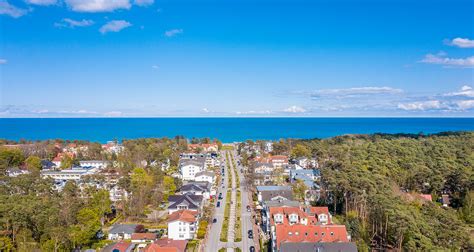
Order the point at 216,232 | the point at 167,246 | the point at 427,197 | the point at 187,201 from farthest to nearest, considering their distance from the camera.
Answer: the point at 427,197
the point at 187,201
the point at 216,232
the point at 167,246

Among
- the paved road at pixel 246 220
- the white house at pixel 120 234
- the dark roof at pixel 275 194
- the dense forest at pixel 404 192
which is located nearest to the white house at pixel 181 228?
the white house at pixel 120 234

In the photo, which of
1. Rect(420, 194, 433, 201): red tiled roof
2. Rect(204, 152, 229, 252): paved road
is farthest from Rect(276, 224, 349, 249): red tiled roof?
Rect(420, 194, 433, 201): red tiled roof

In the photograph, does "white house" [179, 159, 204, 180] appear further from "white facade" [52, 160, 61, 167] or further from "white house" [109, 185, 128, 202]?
"white facade" [52, 160, 61, 167]

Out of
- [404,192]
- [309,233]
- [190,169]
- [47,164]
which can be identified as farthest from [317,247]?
[47,164]

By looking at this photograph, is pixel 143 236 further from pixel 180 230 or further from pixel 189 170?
pixel 189 170

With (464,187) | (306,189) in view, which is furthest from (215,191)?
(464,187)

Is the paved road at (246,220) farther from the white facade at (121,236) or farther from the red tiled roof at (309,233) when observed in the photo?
the white facade at (121,236)

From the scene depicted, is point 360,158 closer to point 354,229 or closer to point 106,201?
point 354,229

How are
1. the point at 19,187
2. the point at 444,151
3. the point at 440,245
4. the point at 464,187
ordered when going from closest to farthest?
the point at 440,245 < the point at 19,187 < the point at 464,187 < the point at 444,151
